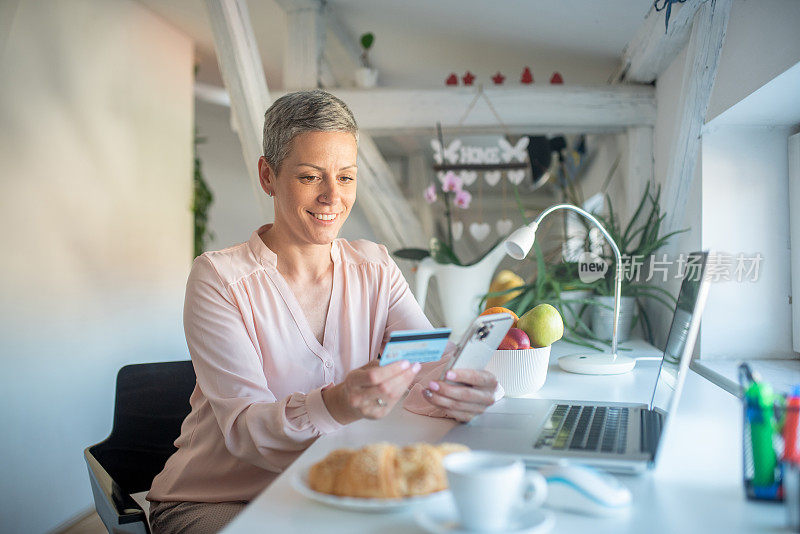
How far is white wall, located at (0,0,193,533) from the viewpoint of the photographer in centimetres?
273

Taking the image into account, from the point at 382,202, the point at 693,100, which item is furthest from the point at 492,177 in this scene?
the point at 693,100

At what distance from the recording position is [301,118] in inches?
61.7

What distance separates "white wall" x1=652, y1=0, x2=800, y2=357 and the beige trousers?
5.34 feet

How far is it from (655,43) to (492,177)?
1074mm

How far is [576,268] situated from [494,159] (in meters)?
0.81

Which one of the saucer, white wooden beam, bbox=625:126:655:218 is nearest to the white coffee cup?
the saucer

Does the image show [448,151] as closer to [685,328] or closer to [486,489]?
[685,328]

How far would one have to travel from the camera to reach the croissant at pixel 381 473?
0.86 m

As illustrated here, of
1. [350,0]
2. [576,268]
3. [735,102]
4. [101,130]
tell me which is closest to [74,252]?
[101,130]

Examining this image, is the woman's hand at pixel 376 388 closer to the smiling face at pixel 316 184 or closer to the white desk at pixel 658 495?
the white desk at pixel 658 495

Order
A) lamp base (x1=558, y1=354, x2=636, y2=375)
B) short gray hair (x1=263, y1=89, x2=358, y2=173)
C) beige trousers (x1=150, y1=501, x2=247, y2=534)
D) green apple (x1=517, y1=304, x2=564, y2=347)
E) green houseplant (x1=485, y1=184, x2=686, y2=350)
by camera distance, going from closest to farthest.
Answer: beige trousers (x1=150, y1=501, x2=247, y2=534)
short gray hair (x1=263, y1=89, x2=358, y2=173)
green apple (x1=517, y1=304, x2=564, y2=347)
lamp base (x1=558, y1=354, x2=636, y2=375)
green houseplant (x1=485, y1=184, x2=686, y2=350)

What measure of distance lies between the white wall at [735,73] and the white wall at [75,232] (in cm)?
255

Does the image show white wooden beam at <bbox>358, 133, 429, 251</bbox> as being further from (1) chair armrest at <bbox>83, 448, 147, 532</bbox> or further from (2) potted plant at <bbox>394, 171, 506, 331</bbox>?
(1) chair armrest at <bbox>83, 448, 147, 532</bbox>

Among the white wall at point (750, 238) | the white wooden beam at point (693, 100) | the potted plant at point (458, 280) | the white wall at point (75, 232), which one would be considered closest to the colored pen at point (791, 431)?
the white wall at point (750, 238)
